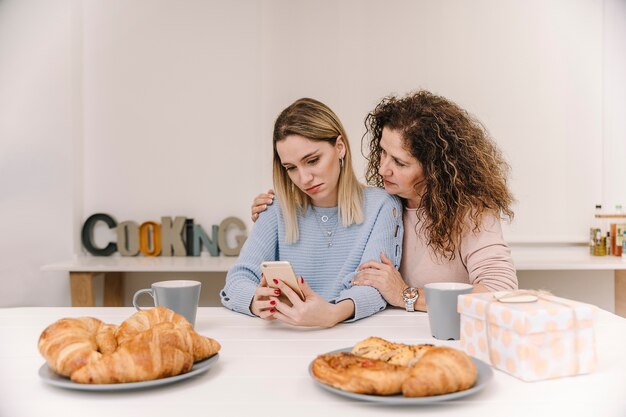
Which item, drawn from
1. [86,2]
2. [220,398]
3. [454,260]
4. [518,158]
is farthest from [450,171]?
[86,2]

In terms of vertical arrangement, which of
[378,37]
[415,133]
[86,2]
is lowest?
[415,133]

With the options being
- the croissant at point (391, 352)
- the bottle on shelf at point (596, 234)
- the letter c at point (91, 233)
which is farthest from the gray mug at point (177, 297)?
the bottle on shelf at point (596, 234)

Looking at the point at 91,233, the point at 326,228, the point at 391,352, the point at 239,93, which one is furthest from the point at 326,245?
the point at 91,233

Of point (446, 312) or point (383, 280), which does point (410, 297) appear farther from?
point (446, 312)

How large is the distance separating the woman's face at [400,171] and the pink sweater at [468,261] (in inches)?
2.9

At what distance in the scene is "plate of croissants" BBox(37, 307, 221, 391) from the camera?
0.82 m

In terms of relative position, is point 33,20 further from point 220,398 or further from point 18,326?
point 220,398

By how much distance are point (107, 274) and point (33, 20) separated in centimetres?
157

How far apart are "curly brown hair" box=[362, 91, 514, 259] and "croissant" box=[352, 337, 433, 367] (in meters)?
0.83

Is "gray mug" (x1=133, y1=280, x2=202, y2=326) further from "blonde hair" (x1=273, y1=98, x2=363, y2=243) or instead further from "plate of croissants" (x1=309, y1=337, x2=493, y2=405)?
"blonde hair" (x1=273, y1=98, x2=363, y2=243)

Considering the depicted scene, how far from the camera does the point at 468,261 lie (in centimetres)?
170

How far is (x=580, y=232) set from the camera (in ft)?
11.3

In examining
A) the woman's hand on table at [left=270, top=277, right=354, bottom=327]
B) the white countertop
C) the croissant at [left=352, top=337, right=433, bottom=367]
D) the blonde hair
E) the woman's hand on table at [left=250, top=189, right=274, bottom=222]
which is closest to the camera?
the croissant at [left=352, top=337, right=433, bottom=367]

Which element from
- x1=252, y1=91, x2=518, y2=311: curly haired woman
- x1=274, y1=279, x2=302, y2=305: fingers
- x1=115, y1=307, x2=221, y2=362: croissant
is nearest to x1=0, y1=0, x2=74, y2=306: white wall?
x1=252, y1=91, x2=518, y2=311: curly haired woman
